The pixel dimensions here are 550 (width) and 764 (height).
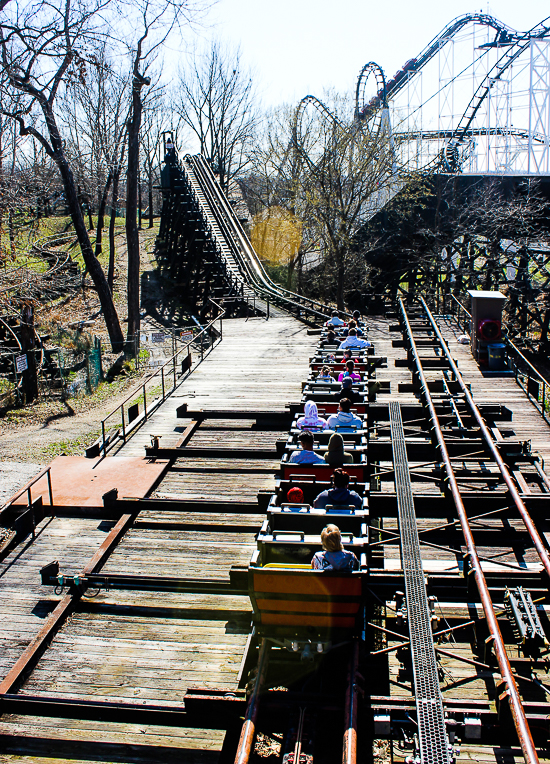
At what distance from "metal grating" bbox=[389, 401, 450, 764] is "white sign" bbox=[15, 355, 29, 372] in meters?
14.3

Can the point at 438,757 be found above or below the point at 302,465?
below

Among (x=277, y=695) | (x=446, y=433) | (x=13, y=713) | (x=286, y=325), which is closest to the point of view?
(x=277, y=695)

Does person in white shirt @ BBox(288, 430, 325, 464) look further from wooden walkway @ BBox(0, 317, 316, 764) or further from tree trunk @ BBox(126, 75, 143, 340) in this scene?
tree trunk @ BBox(126, 75, 143, 340)

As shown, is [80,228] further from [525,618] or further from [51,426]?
[525,618]

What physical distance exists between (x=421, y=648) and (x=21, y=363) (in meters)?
16.8

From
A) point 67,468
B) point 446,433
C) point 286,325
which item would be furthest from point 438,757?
point 286,325

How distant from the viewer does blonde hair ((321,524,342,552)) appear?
599cm

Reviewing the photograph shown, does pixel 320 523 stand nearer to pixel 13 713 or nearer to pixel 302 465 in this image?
pixel 302 465

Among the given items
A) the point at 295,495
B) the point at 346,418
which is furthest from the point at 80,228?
the point at 295,495

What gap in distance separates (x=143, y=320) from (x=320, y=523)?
23.6 metres

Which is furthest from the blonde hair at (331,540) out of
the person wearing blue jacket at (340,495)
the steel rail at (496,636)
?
the steel rail at (496,636)

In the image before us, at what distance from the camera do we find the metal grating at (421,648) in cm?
502

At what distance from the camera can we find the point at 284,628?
6305mm

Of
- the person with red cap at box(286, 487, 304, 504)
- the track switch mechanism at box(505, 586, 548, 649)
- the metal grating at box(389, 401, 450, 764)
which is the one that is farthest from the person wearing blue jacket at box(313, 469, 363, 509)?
the track switch mechanism at box(505, 586, 548, 649)
